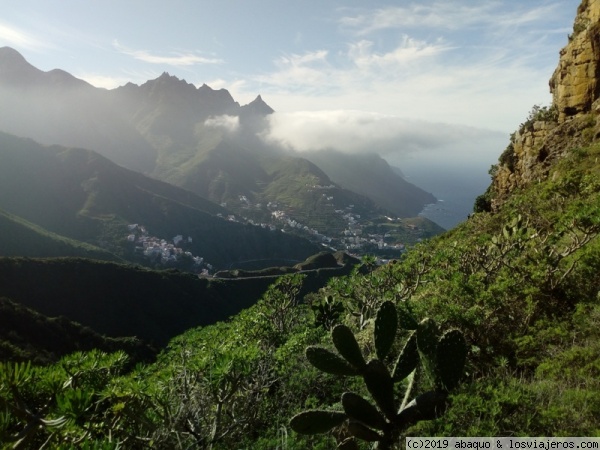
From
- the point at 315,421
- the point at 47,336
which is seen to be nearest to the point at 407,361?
the point at 315,421

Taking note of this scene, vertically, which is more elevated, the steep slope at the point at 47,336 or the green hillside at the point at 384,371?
the green hillside at the point at 384,371

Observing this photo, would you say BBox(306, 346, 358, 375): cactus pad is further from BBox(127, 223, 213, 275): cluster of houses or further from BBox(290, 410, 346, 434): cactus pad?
BBox(127, 223, 213, 275): cluster of houses

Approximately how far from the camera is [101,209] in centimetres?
11144

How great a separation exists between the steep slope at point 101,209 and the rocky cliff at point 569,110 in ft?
296

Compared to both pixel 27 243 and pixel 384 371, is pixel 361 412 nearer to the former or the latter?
pixel 384 371

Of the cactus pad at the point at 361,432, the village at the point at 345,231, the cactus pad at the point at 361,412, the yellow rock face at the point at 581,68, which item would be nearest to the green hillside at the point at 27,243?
the village at the point at 345,231

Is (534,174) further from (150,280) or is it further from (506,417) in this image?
(150,280)

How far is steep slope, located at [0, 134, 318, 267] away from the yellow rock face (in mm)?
92423

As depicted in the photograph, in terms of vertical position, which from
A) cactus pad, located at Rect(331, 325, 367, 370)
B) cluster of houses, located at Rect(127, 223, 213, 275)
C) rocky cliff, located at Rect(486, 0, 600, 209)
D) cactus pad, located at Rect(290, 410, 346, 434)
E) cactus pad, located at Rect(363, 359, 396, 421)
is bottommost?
cluster of houses, located at Rect(127, 223, 213, 275)

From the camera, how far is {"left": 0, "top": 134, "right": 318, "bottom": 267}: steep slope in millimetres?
102625

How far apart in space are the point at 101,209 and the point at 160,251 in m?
26.9

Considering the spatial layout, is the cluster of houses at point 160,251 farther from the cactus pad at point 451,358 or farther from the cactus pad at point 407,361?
the cactus pad at point 451,358

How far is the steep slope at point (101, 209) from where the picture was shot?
102625mm

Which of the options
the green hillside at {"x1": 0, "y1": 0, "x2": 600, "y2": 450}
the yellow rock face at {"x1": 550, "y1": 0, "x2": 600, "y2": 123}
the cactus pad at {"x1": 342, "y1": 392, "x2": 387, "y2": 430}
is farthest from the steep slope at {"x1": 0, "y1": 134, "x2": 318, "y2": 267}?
the cactus pad at {"x1": 342, "y1": 392, "x2": 387, "y2": 430}
